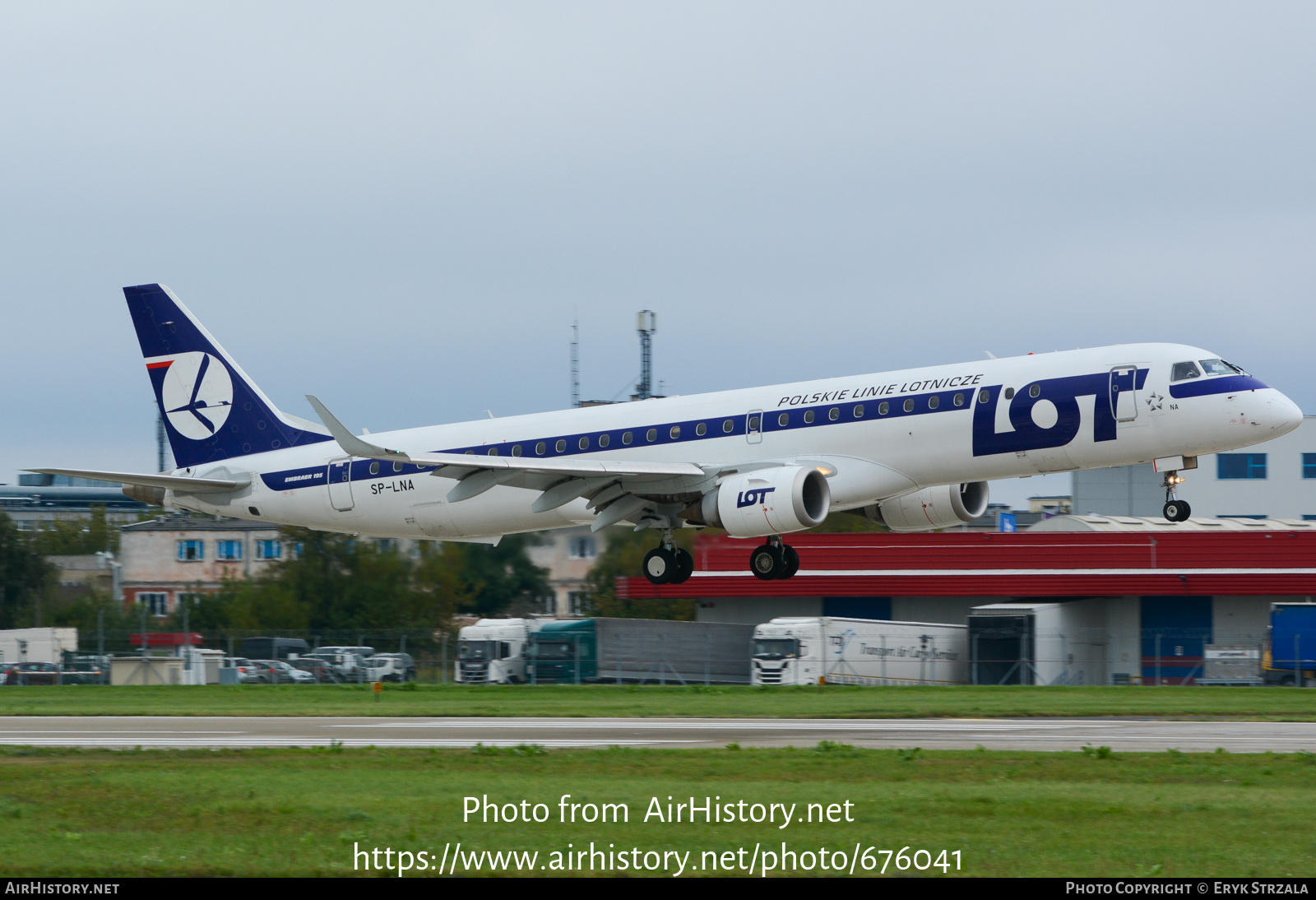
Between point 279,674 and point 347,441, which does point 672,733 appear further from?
point 279,674

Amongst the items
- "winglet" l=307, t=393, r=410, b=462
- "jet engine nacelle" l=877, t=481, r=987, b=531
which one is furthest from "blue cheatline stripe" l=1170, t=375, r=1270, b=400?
"winglet" l=307, t=393, r=410, b=462

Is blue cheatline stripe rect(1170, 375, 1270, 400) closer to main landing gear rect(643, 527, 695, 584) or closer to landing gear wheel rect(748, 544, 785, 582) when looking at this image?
landing gear wheel rect(748, 544, 785, 582)

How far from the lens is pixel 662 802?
16.4 meters

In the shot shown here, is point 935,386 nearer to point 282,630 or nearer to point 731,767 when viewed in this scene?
point 731,767

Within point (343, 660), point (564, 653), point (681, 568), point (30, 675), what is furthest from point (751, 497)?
point (30, 675)

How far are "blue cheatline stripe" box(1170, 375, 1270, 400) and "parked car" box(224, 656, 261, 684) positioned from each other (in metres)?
35.7

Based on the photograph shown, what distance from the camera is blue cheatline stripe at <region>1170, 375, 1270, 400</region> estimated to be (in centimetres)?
2906

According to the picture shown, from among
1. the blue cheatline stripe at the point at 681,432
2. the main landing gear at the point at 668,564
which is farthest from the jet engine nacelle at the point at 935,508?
the main landing gear at the point at 668,564

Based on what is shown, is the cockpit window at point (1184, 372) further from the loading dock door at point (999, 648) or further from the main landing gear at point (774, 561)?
the loading dock door at point (999, 648)

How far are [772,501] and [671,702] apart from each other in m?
8.21

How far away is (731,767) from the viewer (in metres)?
19.9

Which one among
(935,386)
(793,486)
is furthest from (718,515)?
(935,386)

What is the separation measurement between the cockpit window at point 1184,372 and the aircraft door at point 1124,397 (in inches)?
27.0

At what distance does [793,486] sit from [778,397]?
2.67 meters
